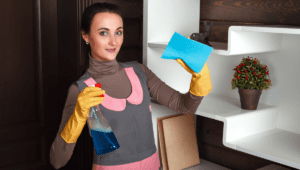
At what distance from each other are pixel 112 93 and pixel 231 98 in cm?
75

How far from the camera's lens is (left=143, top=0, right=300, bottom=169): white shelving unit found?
1.49 m

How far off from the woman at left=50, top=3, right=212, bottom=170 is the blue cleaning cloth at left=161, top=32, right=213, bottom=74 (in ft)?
0.24

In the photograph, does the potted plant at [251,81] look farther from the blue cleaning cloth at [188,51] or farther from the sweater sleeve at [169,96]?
the blue cleaning cloth at [188,51]

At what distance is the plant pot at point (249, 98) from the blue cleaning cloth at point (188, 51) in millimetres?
412

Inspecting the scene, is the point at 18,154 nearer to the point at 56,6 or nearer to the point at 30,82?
the point at 30,82

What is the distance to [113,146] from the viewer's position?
4.41 feet

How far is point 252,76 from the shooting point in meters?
1.63

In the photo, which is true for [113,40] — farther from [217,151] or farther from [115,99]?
[217,151]

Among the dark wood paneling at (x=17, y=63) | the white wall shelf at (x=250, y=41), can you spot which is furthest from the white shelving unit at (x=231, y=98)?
the dark wood paneling at (x=17, y=63)

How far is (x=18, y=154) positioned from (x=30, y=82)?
423mm

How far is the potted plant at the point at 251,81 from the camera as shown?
5.34 ft

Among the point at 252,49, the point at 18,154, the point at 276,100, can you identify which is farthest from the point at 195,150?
the point at 18,154

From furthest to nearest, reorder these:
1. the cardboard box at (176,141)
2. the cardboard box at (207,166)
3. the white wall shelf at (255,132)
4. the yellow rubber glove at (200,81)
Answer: the cardboard box at (207,166) → the cardboard box at (176,141) → the white wall shelf at (255,132) → the yellow rubber glove at (200,81)

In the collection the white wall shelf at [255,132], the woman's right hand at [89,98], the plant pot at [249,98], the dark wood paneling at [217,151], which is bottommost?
the dark wood paneling at [217,151]
